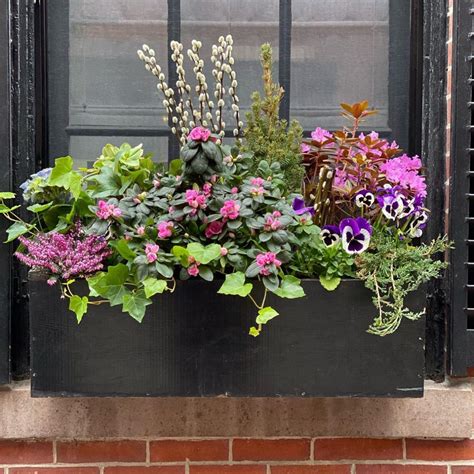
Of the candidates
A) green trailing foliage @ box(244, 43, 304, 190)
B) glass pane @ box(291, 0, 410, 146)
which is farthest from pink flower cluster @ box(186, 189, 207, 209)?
glass pane @ box(291, 0, 410, 146)

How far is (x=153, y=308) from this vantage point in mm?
1729

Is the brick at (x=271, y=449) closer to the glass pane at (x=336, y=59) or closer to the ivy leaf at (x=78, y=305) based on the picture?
the ivy leaf at (x=78, y=305)

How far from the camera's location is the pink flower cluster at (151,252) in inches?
63.6

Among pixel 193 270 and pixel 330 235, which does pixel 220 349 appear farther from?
pixel 330 235

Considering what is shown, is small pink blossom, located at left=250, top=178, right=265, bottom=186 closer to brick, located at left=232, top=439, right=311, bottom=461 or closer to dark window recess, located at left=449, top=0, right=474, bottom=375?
dark window recess, located at left=449, top=0, right=474, bottom=375

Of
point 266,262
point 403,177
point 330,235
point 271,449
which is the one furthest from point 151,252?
point 271,449

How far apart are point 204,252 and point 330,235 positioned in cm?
39

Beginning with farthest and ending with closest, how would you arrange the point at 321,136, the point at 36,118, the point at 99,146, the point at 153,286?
the point at 99,146
the point at 36,118
the point at 321,136
the point at 153,286

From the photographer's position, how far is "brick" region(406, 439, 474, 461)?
208 centimetres

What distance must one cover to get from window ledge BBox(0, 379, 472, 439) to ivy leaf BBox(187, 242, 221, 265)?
1.97 ft

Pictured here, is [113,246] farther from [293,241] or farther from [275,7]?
[275,7]

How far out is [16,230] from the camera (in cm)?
182

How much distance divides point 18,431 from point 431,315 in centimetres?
134

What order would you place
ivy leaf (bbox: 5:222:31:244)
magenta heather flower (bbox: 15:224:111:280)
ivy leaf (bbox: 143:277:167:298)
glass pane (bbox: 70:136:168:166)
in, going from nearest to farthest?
ivy leaf (bbox: 143:277:167:298) < magenta heather flower (bbox: 15:224:111:280) < ivy leaf (bbox: 5:222:31:244) < glass pane (bbox: 70:136:168:166)
